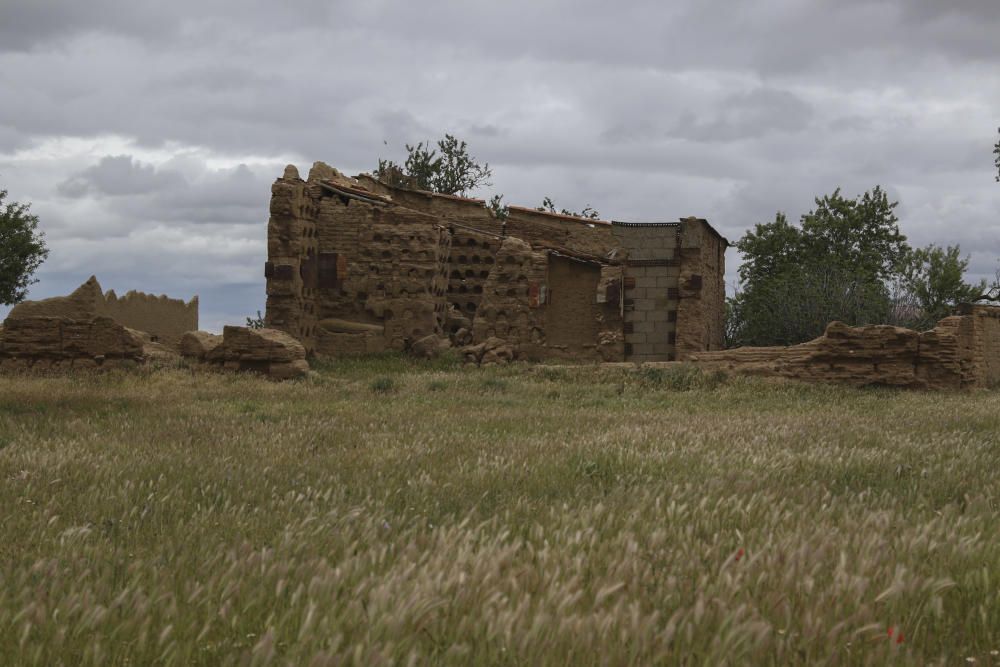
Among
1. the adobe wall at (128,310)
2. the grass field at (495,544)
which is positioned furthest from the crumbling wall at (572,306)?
the grass field at (495,544)

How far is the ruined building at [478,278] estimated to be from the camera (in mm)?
25453

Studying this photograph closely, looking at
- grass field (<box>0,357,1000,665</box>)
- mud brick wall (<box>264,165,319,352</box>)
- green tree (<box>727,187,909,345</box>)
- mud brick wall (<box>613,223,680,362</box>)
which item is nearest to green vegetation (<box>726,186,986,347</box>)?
green tree (<box>727,187,909,345</box>)

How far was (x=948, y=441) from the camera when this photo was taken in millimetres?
9453

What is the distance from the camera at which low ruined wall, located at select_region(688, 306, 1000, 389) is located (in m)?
18.8

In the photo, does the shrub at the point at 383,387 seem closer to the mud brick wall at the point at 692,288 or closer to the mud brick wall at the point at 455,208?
the mud brick wall at the point at 455,208

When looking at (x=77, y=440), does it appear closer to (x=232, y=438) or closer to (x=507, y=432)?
(x=232, y=438)

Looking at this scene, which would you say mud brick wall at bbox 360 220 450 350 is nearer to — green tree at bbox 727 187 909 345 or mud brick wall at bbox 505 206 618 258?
mud brick wall at bbox 505 206 618 258

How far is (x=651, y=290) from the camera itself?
27.5m

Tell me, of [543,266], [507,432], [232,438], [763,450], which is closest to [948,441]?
[763,450]

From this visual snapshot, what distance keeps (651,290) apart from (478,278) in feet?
18.3

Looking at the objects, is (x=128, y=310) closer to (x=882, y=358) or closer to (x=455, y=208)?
(x=455, y=208)

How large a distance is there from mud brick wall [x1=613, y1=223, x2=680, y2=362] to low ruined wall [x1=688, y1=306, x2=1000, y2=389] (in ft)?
22.9

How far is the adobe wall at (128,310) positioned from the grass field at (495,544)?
420 inches

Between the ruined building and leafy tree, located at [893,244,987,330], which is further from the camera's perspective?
leafy tree, located at [893,244,987,330]
